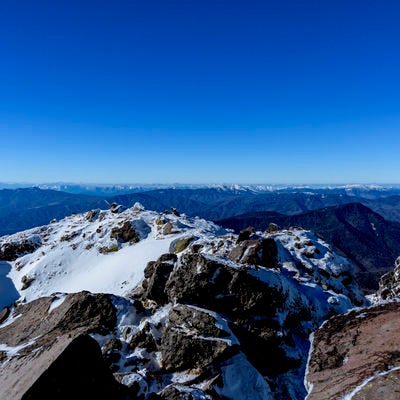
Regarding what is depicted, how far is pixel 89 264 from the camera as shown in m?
56.8

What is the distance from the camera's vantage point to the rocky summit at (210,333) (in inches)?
345

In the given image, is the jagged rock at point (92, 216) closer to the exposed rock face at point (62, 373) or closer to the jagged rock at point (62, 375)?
the exposed rock face at point (62, 373)

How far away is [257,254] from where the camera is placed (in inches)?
1190

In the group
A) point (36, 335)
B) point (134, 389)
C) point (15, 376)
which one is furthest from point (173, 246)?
point (15, 376)

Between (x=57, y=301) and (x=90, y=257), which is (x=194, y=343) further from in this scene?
(x=90, y=257)

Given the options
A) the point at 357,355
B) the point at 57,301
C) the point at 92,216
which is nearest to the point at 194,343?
the point at 357,355

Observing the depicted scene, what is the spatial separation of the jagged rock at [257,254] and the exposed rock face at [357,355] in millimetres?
20052

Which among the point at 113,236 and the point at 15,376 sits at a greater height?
the point at 15,376

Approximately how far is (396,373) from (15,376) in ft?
42.6

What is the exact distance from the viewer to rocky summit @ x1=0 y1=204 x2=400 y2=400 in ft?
28.8

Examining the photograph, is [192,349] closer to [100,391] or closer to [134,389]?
[134,389]

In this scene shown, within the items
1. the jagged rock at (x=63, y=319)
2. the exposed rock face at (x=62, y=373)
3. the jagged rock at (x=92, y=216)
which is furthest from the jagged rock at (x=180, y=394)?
the jagged rock at (x=92, y=216)

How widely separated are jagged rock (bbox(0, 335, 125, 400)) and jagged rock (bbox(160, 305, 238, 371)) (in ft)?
21.8

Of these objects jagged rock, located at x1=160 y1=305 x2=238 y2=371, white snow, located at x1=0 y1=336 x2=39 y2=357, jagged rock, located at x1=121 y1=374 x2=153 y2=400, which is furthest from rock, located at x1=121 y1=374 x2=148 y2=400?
white snow, located at x1=0 y1=336 x2=39 y2=357
